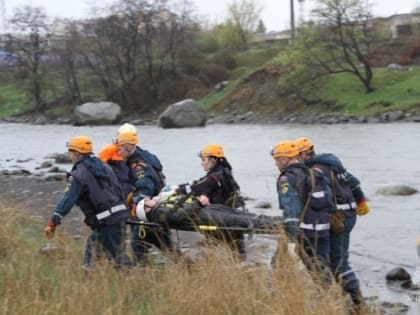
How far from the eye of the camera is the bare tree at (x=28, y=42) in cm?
7794

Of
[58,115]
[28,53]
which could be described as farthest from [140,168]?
[28,53]

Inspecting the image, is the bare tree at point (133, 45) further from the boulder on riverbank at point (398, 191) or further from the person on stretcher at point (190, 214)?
the person on stretcher at point (190, 214)

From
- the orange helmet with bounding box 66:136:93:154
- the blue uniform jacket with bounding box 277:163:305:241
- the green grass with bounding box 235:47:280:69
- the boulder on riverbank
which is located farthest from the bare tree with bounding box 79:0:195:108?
the blue uniform jacket with bounding box 277:163:305:241

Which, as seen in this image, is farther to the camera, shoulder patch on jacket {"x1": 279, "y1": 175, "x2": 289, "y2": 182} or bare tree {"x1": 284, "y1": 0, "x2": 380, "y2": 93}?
bare tree {"x1": 284, "y1": 0, "x2": 380, "y2": 93}

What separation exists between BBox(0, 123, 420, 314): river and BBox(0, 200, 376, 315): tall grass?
2480mm

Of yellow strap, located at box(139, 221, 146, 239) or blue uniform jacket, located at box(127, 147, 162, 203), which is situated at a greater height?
blue uniform jacket, located at box(127, 147, 162, 203)

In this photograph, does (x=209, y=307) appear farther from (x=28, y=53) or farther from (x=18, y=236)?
(x=28, y=53)

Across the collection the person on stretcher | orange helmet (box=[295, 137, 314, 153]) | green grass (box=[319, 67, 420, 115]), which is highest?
orange helmet (box=[295, 137, 314, 153])

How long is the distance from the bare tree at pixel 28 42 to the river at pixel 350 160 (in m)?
24.1

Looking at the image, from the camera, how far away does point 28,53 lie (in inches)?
3068

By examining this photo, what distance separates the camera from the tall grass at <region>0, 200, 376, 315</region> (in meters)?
6.27

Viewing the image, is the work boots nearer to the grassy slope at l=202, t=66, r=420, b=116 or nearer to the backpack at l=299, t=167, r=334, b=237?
the backpack at l=299, t=167, r=334, b=237

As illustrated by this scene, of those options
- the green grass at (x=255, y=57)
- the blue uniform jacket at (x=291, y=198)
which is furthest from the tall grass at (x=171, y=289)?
the green grass at (x=255, y=57)

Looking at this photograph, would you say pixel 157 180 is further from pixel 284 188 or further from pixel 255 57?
pixel 255 57
